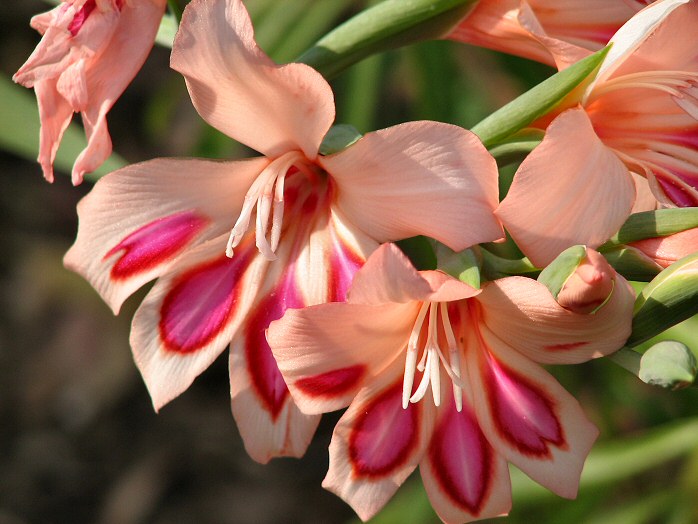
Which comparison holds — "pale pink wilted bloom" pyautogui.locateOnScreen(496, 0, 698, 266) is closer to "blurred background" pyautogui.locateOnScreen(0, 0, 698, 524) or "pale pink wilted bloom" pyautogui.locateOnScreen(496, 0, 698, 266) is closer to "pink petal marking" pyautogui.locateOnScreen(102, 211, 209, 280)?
"pink petal marking" pyautogui.locateOnScreen(102, 211, 209, 280)

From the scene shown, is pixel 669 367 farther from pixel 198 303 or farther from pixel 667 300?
pixel 198 303

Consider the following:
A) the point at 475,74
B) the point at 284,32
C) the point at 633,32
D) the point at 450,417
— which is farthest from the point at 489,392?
the point at 475,74

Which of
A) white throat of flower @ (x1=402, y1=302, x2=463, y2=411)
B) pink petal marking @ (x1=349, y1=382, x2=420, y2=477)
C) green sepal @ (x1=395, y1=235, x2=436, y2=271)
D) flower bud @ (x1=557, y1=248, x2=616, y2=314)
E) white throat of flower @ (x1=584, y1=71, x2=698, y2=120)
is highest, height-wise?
white throat of flower @ (x1=584, y1=71, x2=698, y2=120)

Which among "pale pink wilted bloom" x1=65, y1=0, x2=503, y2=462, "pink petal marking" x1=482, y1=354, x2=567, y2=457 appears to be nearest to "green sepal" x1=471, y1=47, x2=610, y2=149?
"pale pink wilted bloom" x1=65, y1=0, x2=503, y2=462

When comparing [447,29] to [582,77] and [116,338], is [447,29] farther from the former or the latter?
[116,338]

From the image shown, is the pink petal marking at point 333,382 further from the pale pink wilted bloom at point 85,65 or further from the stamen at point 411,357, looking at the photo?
the pale pink wilted bloom at point 85,65
